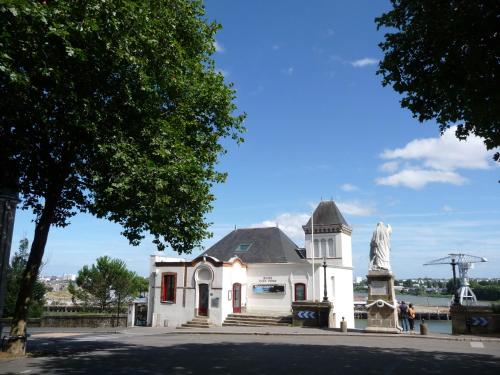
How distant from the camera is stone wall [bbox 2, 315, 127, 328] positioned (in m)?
29.3

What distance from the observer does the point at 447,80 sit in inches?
412

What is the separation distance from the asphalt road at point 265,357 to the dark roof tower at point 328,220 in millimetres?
19163

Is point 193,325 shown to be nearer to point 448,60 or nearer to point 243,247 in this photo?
point 243,247

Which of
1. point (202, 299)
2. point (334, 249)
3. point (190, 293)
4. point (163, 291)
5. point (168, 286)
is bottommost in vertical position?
point (202, 299)

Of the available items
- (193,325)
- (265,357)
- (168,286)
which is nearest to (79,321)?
(168,286)

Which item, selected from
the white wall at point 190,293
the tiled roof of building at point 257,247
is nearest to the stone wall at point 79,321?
the white wall at point 190,293

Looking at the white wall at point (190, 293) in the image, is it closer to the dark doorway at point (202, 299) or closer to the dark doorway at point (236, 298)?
the dark doorway at point (202, 299)

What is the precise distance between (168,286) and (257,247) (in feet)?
27.3

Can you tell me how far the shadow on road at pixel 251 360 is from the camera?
38.8ft

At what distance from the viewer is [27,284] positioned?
48.7ft

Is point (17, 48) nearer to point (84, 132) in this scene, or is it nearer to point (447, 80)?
point (84, 132)

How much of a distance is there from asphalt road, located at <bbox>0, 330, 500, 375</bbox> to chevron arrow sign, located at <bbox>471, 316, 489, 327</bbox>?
90.7 inches

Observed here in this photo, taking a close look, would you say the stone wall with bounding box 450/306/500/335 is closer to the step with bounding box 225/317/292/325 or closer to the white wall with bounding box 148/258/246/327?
the step with bounding box 225/317/292/325

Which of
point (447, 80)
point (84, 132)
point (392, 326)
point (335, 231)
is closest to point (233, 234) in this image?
point (335, 231)
